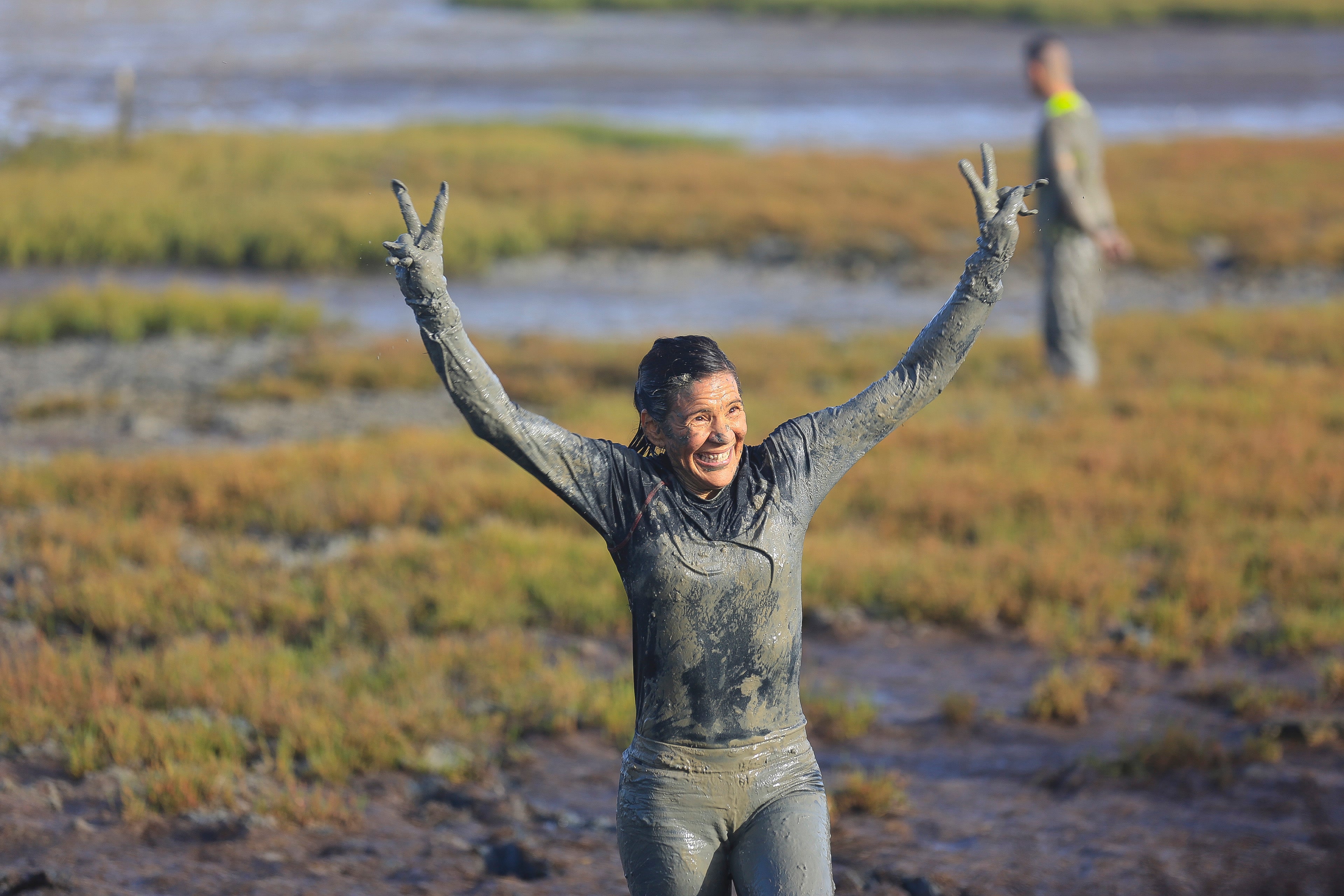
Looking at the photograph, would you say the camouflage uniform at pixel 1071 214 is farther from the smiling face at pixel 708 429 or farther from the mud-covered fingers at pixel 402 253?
the mud-covered fingers at pixel 402 253

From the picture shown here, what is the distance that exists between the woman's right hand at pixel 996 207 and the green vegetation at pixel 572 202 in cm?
1461

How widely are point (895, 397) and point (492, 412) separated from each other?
3.02 feet

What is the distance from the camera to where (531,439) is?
9.89 feet

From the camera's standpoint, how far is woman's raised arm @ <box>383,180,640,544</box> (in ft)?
9.32

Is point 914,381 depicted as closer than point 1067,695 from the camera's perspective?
Yes

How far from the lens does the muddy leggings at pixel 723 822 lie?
294 cm

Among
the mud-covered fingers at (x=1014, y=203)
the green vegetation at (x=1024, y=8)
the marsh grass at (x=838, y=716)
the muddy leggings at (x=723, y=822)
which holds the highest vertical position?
the green vegetation at (x=1024, y=8)

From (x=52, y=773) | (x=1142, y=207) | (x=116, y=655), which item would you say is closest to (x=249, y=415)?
(x=116, y=655)

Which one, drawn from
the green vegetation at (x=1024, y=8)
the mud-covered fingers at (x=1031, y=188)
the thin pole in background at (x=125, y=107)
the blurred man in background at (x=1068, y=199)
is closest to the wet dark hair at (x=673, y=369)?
the mud-covered fingers at (x=1031, y=188)

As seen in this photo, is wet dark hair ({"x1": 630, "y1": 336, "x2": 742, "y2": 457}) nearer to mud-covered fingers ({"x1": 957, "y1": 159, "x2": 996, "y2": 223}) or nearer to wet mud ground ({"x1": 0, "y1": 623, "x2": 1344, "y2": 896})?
mud-covered fingers ({"x1": 957, "y1": 159, "x2": 996, "y2": 223})

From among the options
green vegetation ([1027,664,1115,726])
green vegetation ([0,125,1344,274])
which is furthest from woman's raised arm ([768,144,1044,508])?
green vegetation ([0,125,1344,274])

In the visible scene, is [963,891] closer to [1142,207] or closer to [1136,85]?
[1142,207]

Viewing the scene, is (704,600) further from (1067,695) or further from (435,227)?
(1067,695)

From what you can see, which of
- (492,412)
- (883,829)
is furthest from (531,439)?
(883,829)
